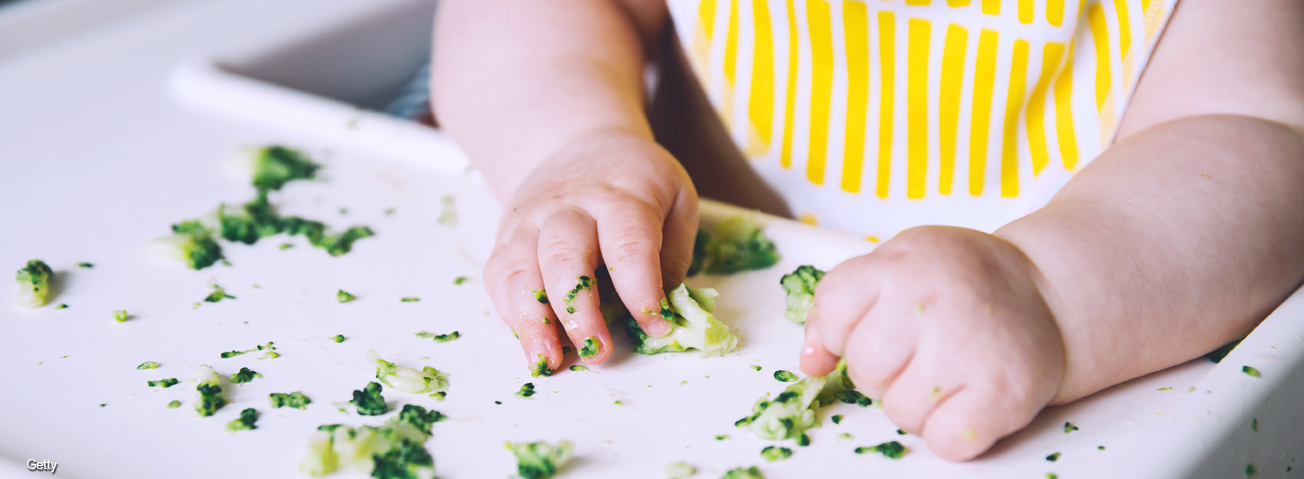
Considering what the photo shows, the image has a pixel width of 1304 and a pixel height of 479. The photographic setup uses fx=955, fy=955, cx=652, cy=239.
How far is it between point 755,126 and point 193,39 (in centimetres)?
60

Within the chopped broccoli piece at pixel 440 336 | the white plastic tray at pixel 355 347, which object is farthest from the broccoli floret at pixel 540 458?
the chopped broccoli piece at pixel 440 336

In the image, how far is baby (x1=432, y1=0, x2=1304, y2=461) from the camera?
1.51ft

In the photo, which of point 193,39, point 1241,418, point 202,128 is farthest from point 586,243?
point 193,39

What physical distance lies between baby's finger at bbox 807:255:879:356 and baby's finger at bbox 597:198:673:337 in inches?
3.7

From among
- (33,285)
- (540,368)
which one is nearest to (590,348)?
(540,368)

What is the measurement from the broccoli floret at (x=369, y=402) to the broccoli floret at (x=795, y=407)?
18 centimetres

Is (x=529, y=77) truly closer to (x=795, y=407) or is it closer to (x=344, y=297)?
(x=344, y=297)

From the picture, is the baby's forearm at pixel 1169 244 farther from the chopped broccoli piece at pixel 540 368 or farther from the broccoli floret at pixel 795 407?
the chopped broccoli piece at pixel 540 368

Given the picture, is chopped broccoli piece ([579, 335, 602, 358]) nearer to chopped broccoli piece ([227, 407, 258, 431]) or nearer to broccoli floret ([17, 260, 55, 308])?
chopped broccoli piece ([227, 407, 258, 431])

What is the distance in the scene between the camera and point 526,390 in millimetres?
504

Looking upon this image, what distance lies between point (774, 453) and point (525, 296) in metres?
0.18

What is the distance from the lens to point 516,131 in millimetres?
735

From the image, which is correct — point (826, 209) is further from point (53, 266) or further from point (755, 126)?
point (53, 266)

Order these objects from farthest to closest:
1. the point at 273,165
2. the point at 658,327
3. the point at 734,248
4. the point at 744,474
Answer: the point at 273,165 → the point at 734,248 → the point at 658,327 → the point at 744,474
